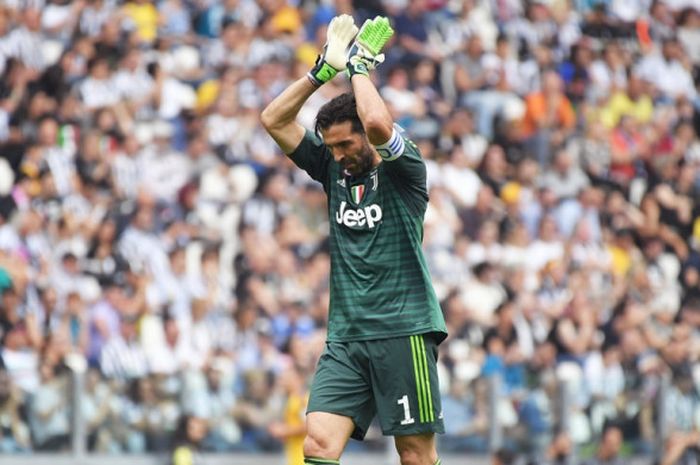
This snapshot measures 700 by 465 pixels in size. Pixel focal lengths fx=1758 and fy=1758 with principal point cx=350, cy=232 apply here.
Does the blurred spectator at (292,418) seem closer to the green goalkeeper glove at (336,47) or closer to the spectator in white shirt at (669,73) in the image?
the green goalkeeper glove at (336,47)

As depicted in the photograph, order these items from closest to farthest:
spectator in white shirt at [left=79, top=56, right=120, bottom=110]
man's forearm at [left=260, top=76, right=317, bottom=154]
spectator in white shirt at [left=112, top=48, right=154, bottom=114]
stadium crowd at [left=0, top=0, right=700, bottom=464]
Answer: man's forearm at [left=260, top=76, right=317, bottom=154] < stadium crowd at [left=0, top=0, right=700, bottom=464] < spectator in white shirt at [left=79, top=56, right=120, bottom=110] < spectator in white shirt at [left=112, top=48, right=154, bottom=114]

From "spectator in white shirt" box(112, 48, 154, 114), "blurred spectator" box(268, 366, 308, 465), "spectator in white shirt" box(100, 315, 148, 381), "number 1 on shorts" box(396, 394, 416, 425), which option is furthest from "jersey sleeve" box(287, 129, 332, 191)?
"spectator in white shirt" box(112, 48, 154, 114)

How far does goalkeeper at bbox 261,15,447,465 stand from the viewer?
8.77 m

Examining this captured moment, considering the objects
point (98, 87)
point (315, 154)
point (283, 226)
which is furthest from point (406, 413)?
point (98, 87)

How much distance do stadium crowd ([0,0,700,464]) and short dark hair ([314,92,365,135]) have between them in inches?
250

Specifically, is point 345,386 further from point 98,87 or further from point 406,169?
point 98,87

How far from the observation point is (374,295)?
8.82 metres

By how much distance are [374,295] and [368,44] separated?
125 cm

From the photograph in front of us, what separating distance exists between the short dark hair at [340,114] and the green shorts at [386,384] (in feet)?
3.61

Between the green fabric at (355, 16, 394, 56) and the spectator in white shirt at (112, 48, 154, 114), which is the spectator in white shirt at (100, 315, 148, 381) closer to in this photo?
the spectator in white shirt at (112, 48, 154, 114)

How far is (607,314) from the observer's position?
734 inches

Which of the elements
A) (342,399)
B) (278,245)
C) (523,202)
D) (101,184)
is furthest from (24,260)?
(342,399)

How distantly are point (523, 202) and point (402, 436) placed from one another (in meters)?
10.9

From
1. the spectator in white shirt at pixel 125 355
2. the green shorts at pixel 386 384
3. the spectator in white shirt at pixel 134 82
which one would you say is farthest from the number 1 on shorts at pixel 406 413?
the spectator in white shirt at pixel 134 82
